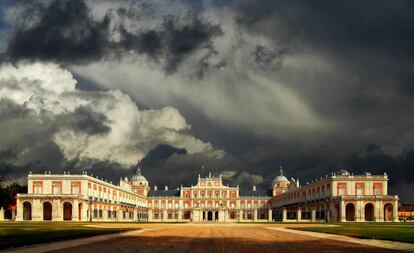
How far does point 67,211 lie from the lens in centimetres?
10631

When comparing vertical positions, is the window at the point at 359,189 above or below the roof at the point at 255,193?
above

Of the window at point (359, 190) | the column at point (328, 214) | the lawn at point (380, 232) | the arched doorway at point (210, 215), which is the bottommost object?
the arched doorway at point (210, 215)

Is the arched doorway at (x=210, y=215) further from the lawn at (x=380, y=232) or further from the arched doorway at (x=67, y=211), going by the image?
the lawn at (x=380, y=232)

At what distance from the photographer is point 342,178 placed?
341ft

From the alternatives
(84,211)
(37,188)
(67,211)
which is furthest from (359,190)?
(37,188)

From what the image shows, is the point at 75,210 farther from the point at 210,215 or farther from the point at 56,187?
the point at 210,215

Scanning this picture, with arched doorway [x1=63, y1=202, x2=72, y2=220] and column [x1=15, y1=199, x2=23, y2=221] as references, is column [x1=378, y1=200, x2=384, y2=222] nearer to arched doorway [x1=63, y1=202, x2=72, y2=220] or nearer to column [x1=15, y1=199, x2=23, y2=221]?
arched doorway [x1=63, y1=202, x2=72, y2=220]

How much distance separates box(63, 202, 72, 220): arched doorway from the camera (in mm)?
105306

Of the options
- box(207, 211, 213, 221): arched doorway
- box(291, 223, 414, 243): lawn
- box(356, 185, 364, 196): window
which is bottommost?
box(207, 211, 213, 221): arched doorway

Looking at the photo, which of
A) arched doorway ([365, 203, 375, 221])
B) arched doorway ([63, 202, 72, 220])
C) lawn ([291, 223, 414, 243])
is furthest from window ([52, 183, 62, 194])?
lawn ([291, 223, 414, 243])

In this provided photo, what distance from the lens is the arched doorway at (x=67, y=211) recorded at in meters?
105

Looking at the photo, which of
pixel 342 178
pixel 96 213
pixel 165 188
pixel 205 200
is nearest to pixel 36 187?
pixel 96 213

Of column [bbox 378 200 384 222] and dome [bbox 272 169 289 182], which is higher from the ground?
dome [bbox 272 169 289 182]

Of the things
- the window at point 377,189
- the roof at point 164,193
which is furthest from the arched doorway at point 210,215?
the window at point 377,189
